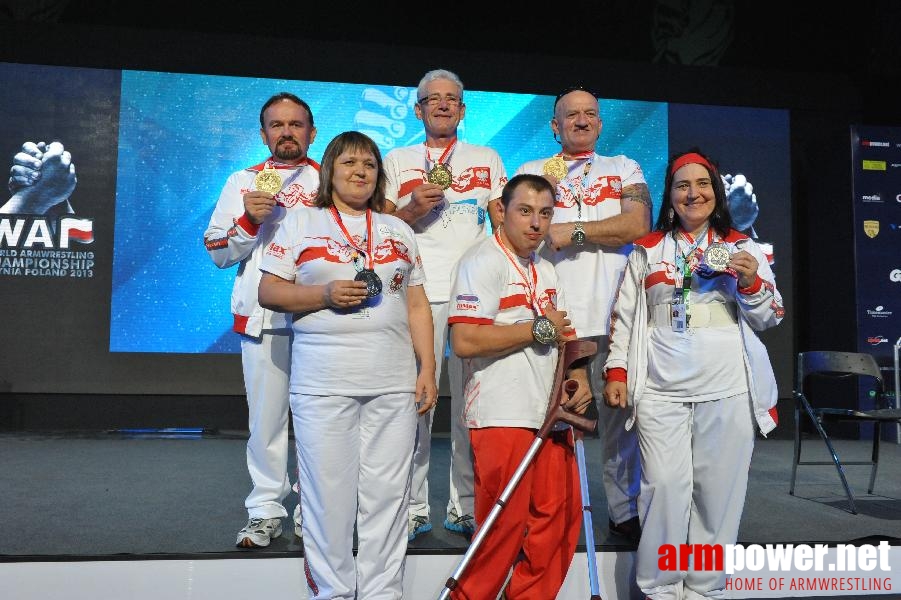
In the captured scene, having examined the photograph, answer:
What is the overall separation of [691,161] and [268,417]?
75.7 inches

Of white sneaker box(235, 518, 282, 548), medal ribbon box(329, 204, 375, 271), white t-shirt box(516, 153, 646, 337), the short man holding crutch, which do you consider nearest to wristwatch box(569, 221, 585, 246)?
white t-shirt box(516, 153, 646, 337)

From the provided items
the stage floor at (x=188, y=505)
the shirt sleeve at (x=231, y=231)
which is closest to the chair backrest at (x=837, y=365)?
the stage floor at (x=188, y=505)

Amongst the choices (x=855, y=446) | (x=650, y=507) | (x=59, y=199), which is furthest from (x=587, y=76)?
(x=650, y=507)

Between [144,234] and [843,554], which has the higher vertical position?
[144,234]

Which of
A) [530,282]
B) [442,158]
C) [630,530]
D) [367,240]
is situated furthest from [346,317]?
[630,530]

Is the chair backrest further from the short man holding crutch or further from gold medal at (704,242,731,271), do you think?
the short man holding crutch

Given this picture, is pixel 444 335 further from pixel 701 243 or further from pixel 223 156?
pixel 223 156

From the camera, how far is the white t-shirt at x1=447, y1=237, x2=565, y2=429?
8.64 ft

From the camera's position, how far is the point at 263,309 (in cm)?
316

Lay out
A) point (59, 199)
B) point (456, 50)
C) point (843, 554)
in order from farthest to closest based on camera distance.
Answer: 1. point (456, 50)
2. point (59, 199)
3. point (843, 554)

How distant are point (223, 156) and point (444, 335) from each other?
4400 millimetres

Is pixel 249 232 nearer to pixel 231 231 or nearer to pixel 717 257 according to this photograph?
pixel 231 231

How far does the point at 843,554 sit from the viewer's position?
330 centimetres

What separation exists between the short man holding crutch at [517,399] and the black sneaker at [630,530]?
0.69 metres
